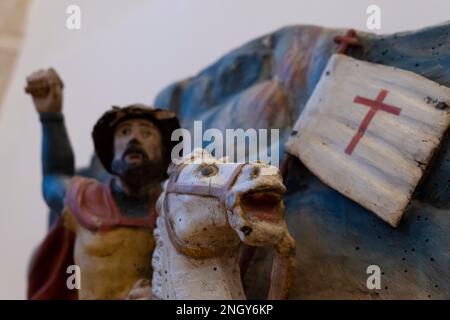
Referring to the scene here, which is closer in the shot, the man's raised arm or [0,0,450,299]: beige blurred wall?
the man's raised arm

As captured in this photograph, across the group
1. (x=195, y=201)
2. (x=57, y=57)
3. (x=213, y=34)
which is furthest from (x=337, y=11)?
(x=57, y=57)

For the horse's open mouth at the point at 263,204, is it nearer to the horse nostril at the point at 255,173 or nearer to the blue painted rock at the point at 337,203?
the horse nostril at the point at 255,173

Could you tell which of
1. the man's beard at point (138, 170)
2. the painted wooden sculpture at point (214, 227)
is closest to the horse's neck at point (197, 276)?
the painted wooden sculpture at point (214, 227)

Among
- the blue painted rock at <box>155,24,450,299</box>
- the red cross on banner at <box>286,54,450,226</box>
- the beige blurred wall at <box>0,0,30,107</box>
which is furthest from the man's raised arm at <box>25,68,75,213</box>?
the beige blurred wall at <box>0,0,30,107</box>

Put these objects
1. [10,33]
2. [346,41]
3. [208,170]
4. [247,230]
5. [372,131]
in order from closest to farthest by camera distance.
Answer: [247,230] < [208,170] < [372,131] < [346,41] < [10,33]

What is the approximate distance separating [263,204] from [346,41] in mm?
536

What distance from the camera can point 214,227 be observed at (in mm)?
1149

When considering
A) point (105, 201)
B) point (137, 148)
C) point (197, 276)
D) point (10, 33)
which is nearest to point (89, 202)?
point (105, 201)

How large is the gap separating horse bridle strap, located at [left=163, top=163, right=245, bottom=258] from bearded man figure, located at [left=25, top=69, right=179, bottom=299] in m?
0.19

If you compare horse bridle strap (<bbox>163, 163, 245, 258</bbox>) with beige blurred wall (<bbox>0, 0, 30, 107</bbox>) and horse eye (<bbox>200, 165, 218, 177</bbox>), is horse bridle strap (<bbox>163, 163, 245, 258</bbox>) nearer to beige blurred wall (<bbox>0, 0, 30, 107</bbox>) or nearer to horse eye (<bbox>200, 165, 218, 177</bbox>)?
horse eye (<bbox>200, 165, 218, 177</bbox>)

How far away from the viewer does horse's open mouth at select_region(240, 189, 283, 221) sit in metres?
1.07

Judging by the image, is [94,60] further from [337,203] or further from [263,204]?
[263,204]

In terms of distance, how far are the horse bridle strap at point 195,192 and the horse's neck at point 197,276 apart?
2cm

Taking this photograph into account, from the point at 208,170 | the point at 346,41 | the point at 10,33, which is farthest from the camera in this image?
the point at 10,33
